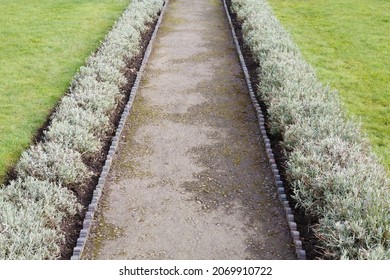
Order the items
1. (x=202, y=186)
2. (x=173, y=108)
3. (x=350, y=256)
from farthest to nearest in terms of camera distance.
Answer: (x=173, y=108) → (x=202, y=186) → (x=350, y=256)

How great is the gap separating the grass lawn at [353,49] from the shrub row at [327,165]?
1063 mm

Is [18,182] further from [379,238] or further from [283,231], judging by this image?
[379,238]

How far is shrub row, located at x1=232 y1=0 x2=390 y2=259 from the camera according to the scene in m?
6.92

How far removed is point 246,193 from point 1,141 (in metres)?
6.32

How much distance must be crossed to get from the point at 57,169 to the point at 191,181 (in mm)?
2793

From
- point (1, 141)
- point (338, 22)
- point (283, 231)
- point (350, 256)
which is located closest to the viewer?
point (350, 256)

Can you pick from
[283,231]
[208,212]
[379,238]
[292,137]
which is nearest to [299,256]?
[283,231]

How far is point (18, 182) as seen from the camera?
28.5 ft

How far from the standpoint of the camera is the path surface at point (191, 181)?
7805 millimetres

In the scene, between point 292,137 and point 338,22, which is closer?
point 292,137

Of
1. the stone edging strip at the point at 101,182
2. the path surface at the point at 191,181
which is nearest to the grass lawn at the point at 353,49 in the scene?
the path surface at the point at 191,181

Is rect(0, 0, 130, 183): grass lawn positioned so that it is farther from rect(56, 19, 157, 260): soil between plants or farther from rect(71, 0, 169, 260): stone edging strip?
rect(71, 0, 169, 260): stone edging strip

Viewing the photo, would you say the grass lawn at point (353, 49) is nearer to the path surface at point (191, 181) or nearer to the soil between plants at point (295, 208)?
the soil between plants at point (295, 208)

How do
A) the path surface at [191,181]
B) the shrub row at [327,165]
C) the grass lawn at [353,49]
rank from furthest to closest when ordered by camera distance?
the grass lawn at [353,49] < the path surface at [191,181] < the shrub row at [327,165]
